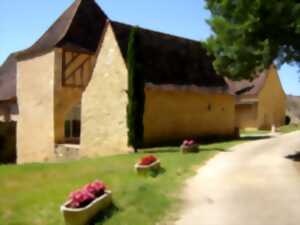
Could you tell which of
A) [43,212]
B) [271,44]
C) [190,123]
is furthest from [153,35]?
[43,212]

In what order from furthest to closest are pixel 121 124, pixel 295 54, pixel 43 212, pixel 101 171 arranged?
pixel 121 124
pixel 295 54
pixel 101 171
pixel 43 212

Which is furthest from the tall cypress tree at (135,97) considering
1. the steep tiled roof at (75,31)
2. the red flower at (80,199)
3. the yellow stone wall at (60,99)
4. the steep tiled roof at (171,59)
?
the red flower at (80,199)

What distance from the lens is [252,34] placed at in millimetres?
15578

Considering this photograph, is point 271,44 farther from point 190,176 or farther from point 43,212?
point 43,212

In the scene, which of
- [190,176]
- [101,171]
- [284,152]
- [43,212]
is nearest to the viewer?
[43,212]

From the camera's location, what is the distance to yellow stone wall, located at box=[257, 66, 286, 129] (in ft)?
126

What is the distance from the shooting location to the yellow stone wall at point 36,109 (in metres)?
27.4

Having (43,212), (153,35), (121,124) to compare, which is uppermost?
(153,35)

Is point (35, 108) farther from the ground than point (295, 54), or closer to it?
closer to it

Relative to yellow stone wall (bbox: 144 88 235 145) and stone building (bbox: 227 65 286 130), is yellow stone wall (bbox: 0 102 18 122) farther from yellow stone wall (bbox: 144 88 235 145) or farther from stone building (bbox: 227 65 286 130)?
stone building (bbox: 227 65 286 130)

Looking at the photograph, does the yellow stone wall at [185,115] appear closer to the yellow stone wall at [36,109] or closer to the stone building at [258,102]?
the yellow stone wall at [36,109]

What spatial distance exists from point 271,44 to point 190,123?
33.9 ft

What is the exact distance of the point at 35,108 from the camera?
1132 inches

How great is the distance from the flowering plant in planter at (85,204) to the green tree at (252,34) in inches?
346
